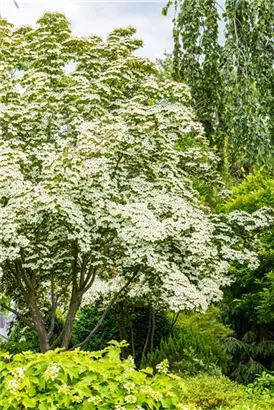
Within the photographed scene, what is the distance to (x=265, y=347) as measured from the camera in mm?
8617

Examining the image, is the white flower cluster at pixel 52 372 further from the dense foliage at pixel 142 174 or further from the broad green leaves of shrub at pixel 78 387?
the dense foliage at pixel 142 174

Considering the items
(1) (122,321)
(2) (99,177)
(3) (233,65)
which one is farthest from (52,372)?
(1) (122,321)

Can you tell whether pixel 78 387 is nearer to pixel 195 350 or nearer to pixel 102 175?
pixel 102 175

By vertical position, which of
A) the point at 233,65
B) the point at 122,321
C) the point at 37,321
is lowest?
the point at 122,321

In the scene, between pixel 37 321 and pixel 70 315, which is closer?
pixel 37 321

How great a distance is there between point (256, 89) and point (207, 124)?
130 cm

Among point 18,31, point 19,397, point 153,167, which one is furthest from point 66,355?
point 18,31

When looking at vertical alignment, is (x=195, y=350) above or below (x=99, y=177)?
below

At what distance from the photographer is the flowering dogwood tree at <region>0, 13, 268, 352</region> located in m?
6.06

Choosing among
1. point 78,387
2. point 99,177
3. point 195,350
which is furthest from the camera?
point 195,350

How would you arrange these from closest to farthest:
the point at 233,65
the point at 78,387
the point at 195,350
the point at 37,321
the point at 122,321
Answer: the point at 78,387 → the point at 233,65 → the point at 37,321 → the point at 195,350 → the point at 122,321

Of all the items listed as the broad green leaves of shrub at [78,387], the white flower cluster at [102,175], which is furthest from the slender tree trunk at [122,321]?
the broad green leaves of shrub at [78,387]

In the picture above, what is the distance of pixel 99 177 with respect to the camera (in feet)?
20.2

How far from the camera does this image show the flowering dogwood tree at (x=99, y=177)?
6.06 m
